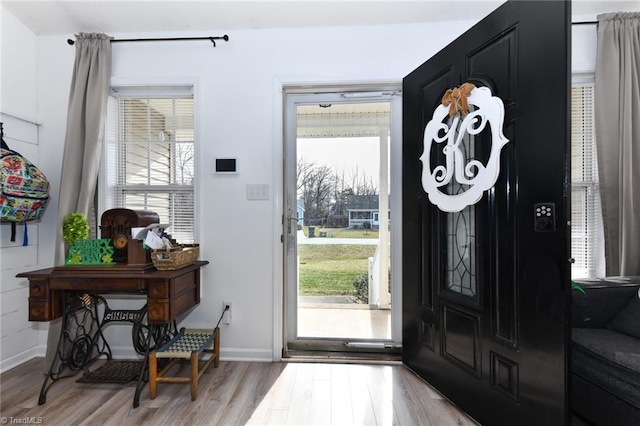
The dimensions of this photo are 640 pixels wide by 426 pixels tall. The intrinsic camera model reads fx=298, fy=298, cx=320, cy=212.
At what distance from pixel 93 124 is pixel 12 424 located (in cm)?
187

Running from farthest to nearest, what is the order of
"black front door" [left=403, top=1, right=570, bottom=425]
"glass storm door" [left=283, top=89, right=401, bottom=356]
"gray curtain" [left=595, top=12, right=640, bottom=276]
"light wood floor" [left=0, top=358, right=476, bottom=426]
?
"glass storm door" [left=283, top=89, right=401, bottom=356] → "gray curtain" [left=595, top=12, right=640, bottom=276] → "light wood floor" [left=0, top=358, right=476, bottom=426] → "black front door" [left=403, top=1, right=570, bottom=425]

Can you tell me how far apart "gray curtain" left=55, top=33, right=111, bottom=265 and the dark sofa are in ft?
10.4

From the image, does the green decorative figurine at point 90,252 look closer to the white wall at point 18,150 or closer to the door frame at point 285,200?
the white wall at point 18,150

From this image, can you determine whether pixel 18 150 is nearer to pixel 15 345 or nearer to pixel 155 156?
pixel 155 156

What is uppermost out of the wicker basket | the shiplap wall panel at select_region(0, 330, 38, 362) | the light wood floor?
the wicker basket

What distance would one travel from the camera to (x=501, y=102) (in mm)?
1478

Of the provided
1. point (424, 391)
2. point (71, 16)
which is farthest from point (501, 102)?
point (71, 16)

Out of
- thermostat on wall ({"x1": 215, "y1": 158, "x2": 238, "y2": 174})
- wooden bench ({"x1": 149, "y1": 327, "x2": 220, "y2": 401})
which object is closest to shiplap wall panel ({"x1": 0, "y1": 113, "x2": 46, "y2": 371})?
wooden bench ({"x1": 149, "y1": 327, "x2": 220, "y2": 401})

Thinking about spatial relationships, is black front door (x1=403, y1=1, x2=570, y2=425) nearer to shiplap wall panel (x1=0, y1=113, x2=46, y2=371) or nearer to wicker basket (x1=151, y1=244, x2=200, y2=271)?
wicker basket (x1=151, y1=244, x2=200, y2=271)

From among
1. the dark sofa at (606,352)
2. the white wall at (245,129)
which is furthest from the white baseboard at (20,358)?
the dark sofa at (606,352)

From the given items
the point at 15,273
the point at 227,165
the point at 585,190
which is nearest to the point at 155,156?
the point at 227,165

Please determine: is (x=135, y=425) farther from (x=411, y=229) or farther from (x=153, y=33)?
(x=153, y=33)

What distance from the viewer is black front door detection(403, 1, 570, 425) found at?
1.26m

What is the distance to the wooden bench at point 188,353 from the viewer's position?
1.77 meters
